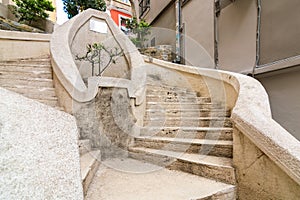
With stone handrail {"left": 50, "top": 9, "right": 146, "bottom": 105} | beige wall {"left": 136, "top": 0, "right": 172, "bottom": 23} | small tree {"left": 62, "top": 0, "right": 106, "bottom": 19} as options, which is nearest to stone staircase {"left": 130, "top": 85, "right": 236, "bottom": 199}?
stone handrail {"left": 50, "top": 9, "right": 146, "bottom": 105}

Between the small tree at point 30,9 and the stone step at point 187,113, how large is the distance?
24.2 ft

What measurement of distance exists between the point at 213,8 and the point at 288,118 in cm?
375

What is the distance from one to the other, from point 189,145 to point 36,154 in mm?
1936

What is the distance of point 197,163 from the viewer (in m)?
2.35

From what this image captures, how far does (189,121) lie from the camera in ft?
11.2

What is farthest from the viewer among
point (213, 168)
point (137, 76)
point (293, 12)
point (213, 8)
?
point (213, 8)

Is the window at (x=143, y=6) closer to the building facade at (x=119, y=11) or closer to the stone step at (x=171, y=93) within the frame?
the building facade at (x=119, y=11)

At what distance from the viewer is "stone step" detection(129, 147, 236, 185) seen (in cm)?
215

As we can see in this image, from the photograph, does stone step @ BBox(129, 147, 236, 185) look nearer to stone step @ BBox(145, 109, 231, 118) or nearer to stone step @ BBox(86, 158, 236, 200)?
stone step @ BBox(86, 158, 236, 200)

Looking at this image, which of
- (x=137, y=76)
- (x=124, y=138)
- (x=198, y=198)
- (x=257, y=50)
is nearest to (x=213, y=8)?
(x=257, y=50)

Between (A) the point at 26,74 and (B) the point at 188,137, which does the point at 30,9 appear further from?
(B) the point at 188,137

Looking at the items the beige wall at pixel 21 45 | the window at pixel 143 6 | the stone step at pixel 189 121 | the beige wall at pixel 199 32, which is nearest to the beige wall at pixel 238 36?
the beige wall at pixel 199 32

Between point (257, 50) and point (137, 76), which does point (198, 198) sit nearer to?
point (137, 76)

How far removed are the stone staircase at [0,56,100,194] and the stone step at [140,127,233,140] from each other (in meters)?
0.89
